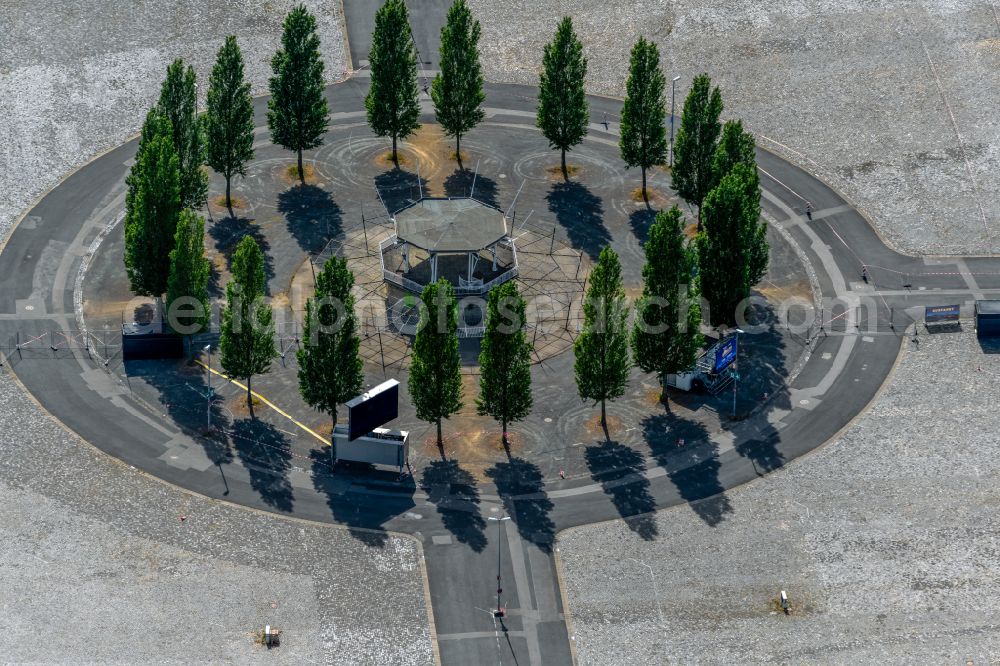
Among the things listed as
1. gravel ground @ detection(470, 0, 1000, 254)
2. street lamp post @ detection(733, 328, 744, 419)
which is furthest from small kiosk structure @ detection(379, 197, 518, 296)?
gravel ground @ detection(470, 0, 1000, 254)

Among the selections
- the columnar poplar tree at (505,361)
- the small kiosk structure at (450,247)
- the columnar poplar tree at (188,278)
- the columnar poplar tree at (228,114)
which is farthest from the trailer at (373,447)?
the columnar poplar tree at (228,114)

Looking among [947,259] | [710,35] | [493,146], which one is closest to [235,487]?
[493,146]

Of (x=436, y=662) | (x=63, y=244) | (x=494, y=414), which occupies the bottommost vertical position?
(x=436, y=662)

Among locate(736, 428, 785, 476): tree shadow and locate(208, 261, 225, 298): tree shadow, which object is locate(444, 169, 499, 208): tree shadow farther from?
locate(736, 428, 785, 476): tree shadow

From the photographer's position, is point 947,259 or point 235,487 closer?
point 235,487

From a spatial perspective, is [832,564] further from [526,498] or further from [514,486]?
[514,486]

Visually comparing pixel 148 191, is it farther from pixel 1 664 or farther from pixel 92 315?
pixel 1 664
